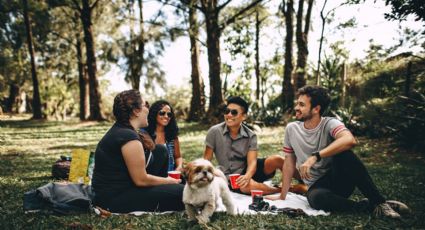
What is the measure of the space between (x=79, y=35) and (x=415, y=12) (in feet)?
79.9

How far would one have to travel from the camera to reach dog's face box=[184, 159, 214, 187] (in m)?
3.63

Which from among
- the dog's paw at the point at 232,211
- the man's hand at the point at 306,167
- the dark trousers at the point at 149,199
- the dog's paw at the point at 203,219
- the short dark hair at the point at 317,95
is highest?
the short dark hair at the point at 317,95

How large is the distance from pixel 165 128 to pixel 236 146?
1218mm

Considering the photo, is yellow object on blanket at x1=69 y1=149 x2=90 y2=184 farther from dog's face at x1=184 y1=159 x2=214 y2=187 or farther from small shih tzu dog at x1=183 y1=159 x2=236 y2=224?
dog's face at x1=184 y1=159 x2=214 y2=187

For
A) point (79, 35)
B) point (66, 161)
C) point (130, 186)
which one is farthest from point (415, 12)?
point (79, 35)

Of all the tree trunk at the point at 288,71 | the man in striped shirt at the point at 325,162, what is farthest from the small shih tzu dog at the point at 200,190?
the tree trunk at the point at 288,71

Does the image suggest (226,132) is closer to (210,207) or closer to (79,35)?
(210,207)

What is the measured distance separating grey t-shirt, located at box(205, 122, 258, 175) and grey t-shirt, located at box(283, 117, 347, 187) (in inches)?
26.5

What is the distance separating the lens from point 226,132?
555 cm

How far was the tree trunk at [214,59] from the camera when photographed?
17828 mm

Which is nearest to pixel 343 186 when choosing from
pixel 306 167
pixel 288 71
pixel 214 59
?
pixel 306 167

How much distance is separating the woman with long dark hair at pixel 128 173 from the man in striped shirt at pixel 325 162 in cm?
161

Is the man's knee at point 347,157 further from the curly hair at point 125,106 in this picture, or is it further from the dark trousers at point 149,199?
the curly hair at point 125,106

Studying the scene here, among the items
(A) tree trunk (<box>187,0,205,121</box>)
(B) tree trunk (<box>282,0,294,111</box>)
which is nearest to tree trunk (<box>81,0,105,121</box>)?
(A) tree trunk (<box>187,0,205,121</box>)
